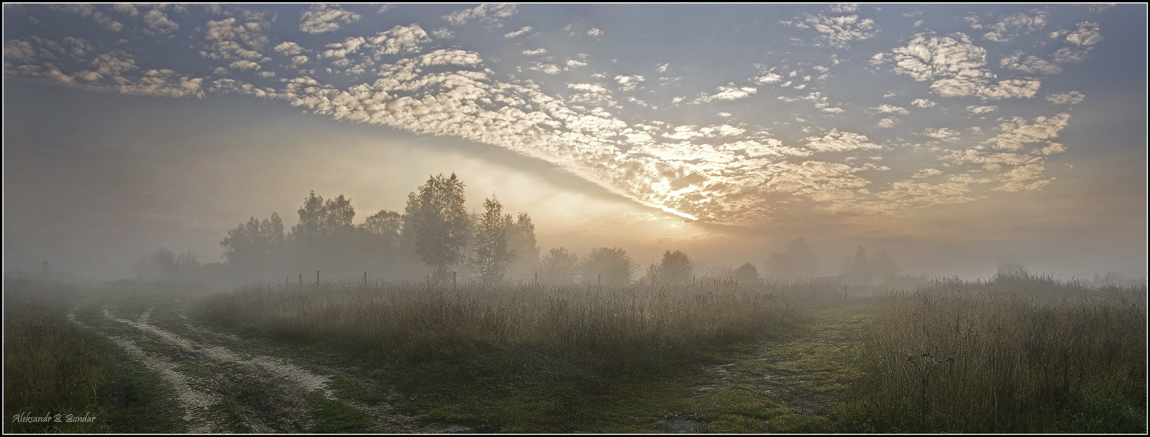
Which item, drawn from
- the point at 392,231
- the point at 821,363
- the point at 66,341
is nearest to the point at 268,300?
the point at 66,341

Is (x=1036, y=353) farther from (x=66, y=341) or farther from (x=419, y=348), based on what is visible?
(x=66, y=341)

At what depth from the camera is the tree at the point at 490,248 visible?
3875 centimetres

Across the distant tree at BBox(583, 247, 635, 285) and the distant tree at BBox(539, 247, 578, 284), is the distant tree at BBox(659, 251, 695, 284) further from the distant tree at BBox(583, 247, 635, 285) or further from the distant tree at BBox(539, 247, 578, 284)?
the distant tree at BBox(539, 247, 578, 284)

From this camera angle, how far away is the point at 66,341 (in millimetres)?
12383

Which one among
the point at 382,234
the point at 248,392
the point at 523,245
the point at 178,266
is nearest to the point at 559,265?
the point at 523,245

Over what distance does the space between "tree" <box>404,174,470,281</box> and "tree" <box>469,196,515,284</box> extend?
55.5 inches

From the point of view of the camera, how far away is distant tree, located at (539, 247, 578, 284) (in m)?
55.6

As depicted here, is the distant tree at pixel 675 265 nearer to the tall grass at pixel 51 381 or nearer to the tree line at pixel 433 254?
the tree line at pixel 433 254

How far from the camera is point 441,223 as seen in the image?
120ft

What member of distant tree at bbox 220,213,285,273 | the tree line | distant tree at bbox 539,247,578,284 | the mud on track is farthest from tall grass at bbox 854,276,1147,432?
distant tree at bbox 220,213,285,273

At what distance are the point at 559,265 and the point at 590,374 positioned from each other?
47.3 metres

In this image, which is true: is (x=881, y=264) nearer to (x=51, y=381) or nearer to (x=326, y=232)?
(x=326, y=232)

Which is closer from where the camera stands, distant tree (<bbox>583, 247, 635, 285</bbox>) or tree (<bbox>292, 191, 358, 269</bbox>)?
distant tree (<bbox>583, 247, 635, 285</bbox>)

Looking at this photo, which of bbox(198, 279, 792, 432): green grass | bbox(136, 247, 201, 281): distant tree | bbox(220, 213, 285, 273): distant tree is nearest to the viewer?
bbox(198, 279, 792, 432): green grass
